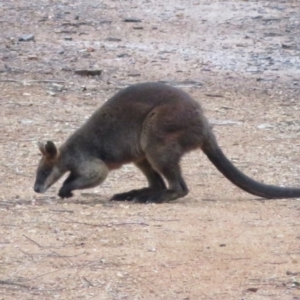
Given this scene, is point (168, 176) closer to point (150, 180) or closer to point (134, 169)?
point (150, 180)

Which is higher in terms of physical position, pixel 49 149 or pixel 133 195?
pixel 49 149

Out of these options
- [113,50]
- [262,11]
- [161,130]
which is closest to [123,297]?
[161,130]

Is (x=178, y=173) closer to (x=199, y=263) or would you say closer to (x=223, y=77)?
(x=199, y=263)

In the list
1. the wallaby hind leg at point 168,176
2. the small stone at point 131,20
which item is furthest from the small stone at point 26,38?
the wallaby hind leg at point 168,176

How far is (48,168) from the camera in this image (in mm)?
8789

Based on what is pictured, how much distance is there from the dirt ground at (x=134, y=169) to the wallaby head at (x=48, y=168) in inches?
5.4

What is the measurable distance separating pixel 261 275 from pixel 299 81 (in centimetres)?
794

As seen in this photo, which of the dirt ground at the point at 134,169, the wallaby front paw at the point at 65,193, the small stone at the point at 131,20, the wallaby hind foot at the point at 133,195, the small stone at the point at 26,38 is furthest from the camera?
the small stone at the point at 131,20

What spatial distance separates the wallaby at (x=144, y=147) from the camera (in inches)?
329

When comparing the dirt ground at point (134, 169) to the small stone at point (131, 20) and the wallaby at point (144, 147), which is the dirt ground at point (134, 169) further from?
the wallaby at point (144, 147)

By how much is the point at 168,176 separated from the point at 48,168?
3.45ft

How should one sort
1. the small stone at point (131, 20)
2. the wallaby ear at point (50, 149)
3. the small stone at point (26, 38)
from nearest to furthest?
the wallaby ear at point (50, 149), the small stone at point (26, 38), the small stone at point (131, 20)

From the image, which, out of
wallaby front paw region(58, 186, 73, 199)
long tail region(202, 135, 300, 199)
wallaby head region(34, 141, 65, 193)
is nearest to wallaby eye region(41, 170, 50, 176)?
wallaby head region(34, 141, 65, 193)

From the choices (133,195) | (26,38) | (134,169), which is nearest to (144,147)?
(133,195)
